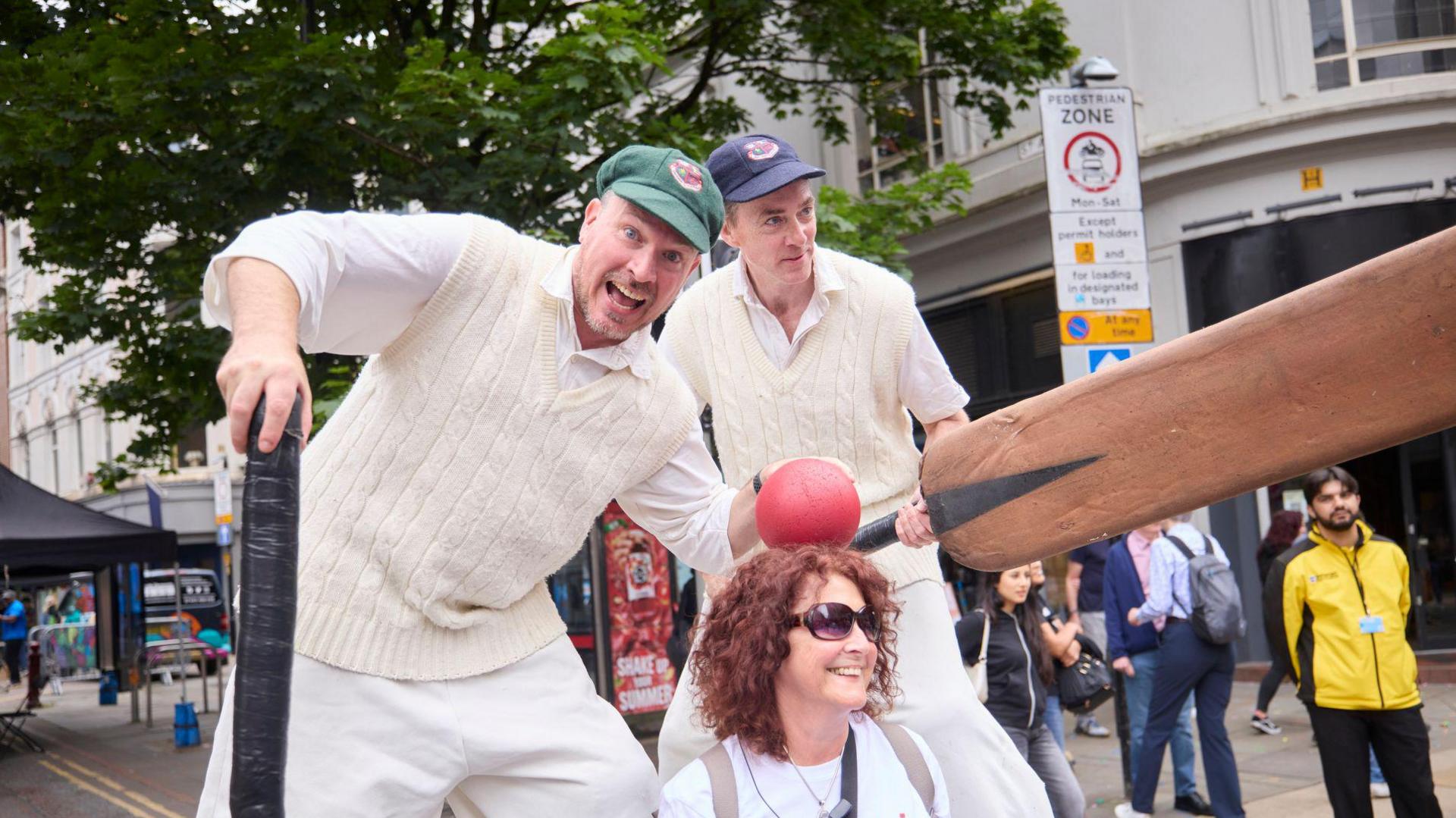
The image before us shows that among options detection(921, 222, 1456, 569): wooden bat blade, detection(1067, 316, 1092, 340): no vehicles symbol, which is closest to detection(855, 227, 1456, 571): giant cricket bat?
detection(921, 222, 1456, 569): wooden bat blade

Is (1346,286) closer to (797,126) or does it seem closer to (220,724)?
(220,724)

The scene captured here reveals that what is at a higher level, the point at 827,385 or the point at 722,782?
the point at 827,385

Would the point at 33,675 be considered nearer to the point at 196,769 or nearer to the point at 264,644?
the point at 196,769

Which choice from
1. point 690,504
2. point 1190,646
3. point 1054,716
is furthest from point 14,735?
point 690,504

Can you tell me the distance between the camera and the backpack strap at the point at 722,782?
2617 mm

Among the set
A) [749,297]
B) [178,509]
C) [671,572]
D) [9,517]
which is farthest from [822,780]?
[178,509]

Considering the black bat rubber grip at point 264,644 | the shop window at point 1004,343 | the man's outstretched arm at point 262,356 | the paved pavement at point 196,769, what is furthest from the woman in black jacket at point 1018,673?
the shop window at point 1004,343

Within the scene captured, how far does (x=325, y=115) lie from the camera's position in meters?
8.78

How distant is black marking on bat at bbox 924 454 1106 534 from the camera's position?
222 cm

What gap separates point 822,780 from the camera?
269 centimetres

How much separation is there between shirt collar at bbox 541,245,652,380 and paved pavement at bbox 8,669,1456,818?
6.22m

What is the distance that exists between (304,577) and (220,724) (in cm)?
27

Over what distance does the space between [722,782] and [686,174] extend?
118 centimetres

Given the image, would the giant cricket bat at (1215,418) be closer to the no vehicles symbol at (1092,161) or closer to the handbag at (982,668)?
the handbag at (982,668)
